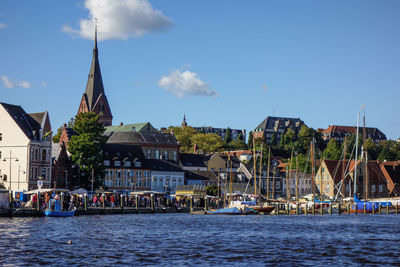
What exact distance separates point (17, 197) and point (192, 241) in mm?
48043

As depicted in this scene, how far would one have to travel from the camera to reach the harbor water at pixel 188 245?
132 ft

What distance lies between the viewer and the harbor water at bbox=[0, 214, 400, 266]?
40.2 meters

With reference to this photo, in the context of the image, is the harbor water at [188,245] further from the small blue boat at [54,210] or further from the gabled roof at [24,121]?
the gabled roof at [24,121]

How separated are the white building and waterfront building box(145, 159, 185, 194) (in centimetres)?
4418

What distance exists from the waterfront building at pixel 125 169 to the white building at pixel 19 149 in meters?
31.9

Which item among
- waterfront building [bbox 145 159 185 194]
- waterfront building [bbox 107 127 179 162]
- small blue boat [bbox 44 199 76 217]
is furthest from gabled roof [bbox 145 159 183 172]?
small blue boat [bbox 44 199 76 217]

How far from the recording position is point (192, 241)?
172 feet

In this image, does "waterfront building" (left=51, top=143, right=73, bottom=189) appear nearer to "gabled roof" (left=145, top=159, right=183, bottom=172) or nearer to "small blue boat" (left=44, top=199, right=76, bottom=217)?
"gabled roof" (left=145, top=159, right=183, bottom=172)

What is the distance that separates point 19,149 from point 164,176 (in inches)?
2019

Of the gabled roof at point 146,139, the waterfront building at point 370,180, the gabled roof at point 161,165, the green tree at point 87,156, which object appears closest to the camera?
the green tree at point 87,156

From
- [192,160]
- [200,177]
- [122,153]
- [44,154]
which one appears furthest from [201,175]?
[44,154]

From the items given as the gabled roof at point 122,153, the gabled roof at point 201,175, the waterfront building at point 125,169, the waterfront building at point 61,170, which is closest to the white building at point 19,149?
the waterfront building at point 61,170

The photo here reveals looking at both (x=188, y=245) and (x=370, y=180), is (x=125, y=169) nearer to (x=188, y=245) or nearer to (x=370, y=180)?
(x=370, y=180)

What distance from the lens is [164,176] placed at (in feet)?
507
